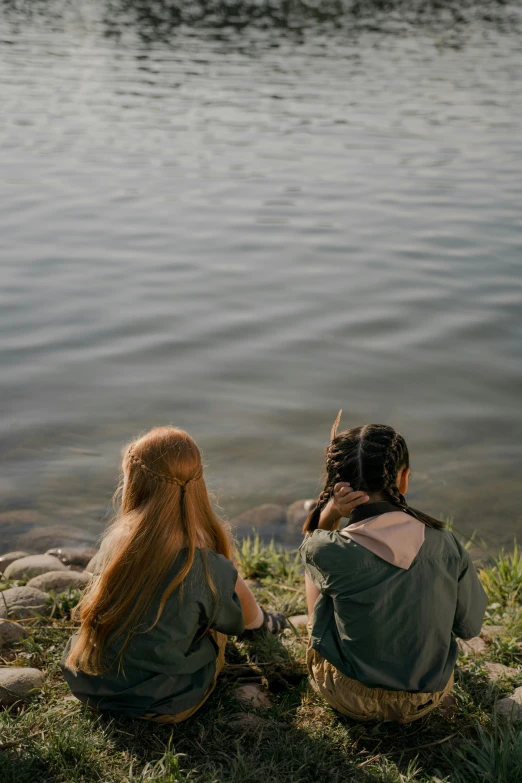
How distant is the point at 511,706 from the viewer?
3.08 meters

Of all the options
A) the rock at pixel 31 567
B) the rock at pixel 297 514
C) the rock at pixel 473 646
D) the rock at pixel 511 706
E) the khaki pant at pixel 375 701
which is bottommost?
the rock at pixel 297 514

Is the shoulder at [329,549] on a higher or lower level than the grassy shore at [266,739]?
higher

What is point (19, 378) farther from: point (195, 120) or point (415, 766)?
point (195, 120)

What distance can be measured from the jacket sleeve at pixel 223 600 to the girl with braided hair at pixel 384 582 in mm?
295

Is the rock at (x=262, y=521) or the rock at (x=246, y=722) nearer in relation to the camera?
the rock at (x=246, y=722)

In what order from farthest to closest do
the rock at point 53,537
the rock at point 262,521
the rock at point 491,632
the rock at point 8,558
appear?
the rock at point 262,521 → the rock at point 53,537 → the rock at point 8,558 → the rock at point 491,632

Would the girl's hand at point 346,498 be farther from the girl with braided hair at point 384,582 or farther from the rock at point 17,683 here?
the rock at point 17,683

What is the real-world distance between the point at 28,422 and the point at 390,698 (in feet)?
13.3

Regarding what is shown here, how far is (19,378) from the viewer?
22.4ft

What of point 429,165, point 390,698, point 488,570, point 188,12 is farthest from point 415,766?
point 188,12

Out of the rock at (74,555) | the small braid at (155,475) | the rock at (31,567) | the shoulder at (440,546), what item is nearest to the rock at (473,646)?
the shoulder at (440,546)

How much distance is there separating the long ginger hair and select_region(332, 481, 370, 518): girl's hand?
510 mm

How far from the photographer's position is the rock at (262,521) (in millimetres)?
5301

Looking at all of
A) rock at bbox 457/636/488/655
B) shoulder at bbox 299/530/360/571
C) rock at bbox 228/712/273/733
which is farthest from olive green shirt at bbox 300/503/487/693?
rock at bbox 457/636/488/655
